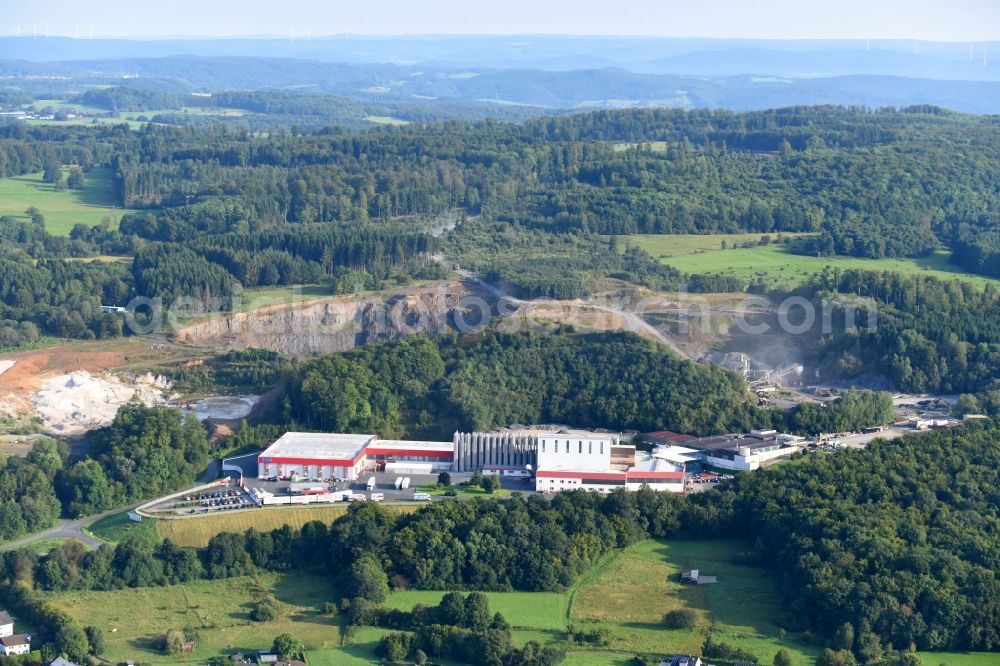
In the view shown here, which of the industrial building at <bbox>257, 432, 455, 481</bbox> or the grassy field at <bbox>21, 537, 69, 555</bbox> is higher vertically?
the industrial building at <bbox>257, 432, 455, 481</bbox>

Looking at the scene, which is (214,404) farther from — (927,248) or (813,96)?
(813,96)

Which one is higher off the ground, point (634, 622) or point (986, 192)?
point (986, 192)

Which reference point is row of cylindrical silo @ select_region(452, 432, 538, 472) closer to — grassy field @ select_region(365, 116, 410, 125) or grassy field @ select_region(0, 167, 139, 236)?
grassy field @ select_region(0, 167, 139, 236)

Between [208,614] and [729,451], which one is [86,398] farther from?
[729,451]

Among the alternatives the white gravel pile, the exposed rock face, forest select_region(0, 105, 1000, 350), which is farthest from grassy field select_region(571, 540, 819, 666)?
forest select_region(0, 105, 1000, 350)

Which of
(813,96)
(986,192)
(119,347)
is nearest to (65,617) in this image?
(119,347)

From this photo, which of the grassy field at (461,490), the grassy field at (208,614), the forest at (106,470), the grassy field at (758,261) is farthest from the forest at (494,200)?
the grassy field at (208,614)

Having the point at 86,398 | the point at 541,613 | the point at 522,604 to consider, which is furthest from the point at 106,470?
the point at 541,613
